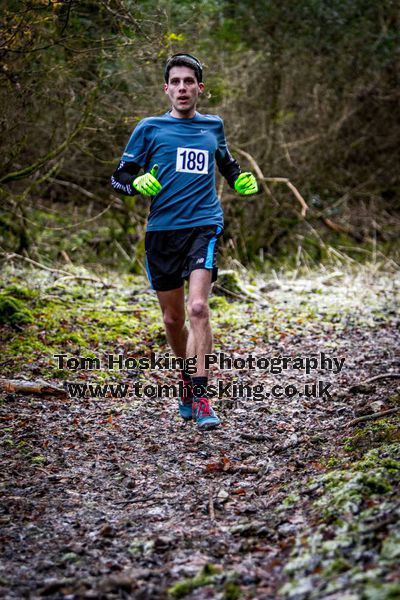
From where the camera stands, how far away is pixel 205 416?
442cm

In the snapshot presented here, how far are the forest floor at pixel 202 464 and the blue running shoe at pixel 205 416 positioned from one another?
7 cm

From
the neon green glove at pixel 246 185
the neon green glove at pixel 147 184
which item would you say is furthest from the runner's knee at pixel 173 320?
the neon green glove at pixel 246 185

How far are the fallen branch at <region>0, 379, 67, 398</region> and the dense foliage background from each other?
264 cm

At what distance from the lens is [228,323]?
738 cm

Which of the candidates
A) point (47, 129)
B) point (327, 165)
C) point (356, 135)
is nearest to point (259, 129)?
point (327, 165)

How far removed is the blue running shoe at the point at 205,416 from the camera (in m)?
4.41

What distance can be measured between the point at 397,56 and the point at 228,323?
8.29 m

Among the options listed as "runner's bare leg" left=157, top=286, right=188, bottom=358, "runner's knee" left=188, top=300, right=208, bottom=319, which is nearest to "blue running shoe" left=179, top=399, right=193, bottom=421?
"runner's bare leg" left=157, top=286, right=188, bottom=358

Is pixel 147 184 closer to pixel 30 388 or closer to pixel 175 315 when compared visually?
pixel 175 315

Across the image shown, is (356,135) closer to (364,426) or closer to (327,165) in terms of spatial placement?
(327,165)

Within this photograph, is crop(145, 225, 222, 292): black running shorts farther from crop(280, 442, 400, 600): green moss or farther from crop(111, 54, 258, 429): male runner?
crop(280, 442, 400, 600): green moss

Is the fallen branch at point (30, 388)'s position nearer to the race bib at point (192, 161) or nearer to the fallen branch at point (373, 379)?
the race bib at point (192, 161)

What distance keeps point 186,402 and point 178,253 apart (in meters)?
1.04

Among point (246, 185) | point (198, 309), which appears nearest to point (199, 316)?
point (198, 309)
